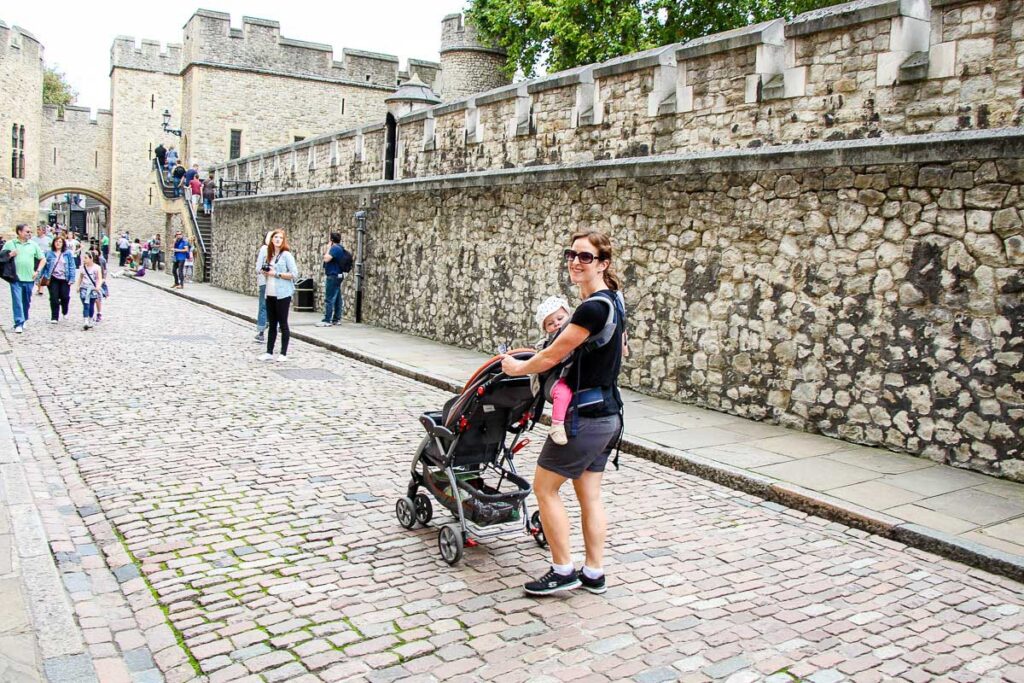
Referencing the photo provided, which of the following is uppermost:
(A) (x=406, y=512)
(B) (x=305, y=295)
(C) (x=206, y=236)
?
(C) (x=206, y=236)

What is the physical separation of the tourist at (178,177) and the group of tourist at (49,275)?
18.6 metres

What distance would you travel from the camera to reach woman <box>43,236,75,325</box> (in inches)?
604

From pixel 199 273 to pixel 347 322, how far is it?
53.6 ft

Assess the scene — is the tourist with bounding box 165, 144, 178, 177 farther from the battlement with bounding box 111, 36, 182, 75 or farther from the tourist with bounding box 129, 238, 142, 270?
the battlement with bounding box 111, 36, 182, 75

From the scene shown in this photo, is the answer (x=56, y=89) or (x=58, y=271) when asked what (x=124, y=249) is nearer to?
(x=58, y=271)

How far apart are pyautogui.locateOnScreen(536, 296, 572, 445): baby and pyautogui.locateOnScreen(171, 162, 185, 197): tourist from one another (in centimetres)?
3301

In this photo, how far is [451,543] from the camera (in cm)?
477

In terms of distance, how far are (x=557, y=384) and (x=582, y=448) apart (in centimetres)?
33

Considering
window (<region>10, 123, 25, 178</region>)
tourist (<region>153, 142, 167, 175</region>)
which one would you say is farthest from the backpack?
window (<region>10, 123, 25, 178</region>)

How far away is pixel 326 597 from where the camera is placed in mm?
4301

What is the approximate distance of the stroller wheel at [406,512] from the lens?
5.30 m

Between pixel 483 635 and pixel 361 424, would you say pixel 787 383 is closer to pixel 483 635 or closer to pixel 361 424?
pixel 361 424

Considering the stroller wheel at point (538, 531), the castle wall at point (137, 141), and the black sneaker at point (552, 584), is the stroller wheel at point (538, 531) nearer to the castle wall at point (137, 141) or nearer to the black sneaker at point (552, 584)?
the black sneaker at point (552, 584)

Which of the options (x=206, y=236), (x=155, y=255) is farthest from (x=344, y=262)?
(x=155, y=255)
